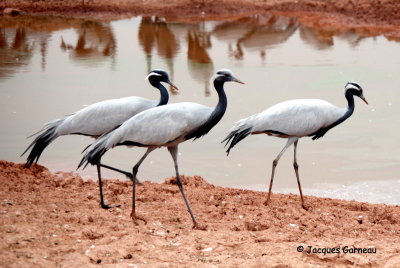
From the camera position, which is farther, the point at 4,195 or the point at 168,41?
the point at 168,41

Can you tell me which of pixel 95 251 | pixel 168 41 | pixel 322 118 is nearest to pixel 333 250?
pixel 95 251

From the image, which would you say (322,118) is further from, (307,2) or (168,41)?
(307,2)

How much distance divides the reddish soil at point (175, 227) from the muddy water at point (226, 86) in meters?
1.01

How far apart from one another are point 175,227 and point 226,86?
7.06 meters

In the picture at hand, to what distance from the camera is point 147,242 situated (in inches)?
245

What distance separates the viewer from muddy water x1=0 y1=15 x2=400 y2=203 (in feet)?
31.7

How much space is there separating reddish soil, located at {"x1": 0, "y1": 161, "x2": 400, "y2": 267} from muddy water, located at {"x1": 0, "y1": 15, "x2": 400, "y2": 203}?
1012 millimetres

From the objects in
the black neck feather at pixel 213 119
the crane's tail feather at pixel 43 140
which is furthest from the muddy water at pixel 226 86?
the black neck feather at pixel 213 119

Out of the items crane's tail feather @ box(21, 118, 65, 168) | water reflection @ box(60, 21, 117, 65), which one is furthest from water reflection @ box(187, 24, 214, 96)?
crane's tail feather @ box(21, 118, 65, 168)

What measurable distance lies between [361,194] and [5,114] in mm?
5978

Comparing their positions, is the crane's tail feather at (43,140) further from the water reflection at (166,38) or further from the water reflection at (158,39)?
the water reflection at (158,39)

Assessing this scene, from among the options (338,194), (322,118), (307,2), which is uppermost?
(307,2)

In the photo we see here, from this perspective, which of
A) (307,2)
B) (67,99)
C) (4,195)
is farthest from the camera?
(307,2)

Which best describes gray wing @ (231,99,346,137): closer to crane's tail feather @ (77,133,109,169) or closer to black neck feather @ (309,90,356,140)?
black neck feather @ (309,90,356,140)
